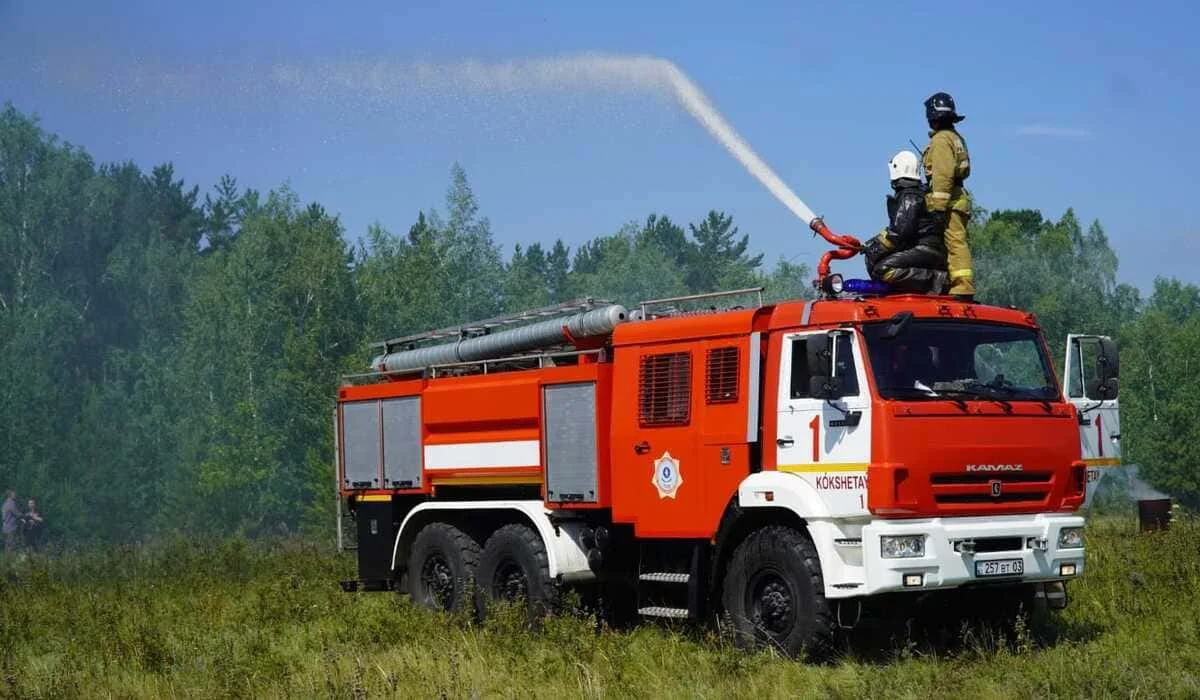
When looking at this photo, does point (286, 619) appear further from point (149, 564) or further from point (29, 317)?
point (29, 317)

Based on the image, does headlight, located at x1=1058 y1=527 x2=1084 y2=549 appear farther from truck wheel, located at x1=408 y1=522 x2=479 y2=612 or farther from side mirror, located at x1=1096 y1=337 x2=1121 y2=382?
truck wheel, located at x1=408 y1=522 x2=479 y2=612

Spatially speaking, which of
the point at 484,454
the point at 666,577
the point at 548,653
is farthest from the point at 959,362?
the point at 484,454

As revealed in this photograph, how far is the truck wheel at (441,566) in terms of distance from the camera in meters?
15.6

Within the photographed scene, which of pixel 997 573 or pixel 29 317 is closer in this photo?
pixel 997 573

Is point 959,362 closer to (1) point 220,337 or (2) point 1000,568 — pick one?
(2) point 1000,568

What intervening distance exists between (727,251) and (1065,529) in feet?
277

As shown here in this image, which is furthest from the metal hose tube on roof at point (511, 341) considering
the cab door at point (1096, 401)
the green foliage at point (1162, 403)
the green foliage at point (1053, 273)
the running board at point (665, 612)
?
the green foliage at point (1053, 273)

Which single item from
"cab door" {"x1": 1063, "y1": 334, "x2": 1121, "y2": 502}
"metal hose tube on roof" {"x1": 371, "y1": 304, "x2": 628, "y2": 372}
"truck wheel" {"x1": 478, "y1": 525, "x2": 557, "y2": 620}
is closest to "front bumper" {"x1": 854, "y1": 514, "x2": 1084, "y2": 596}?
"cab door" {"x1": 1063, "y1": 334, "x2": 1121, "y2": 502}

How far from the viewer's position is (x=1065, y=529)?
476 inches

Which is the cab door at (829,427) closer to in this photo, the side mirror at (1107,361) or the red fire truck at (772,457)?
the red fire truck at (772,457)

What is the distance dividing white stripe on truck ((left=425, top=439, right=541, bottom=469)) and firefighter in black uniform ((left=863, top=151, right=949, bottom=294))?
3.80 metres

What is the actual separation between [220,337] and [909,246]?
48.0 metres

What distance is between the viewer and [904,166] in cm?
1312

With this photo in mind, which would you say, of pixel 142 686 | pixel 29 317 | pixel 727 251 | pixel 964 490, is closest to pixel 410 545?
pixel 142 686
